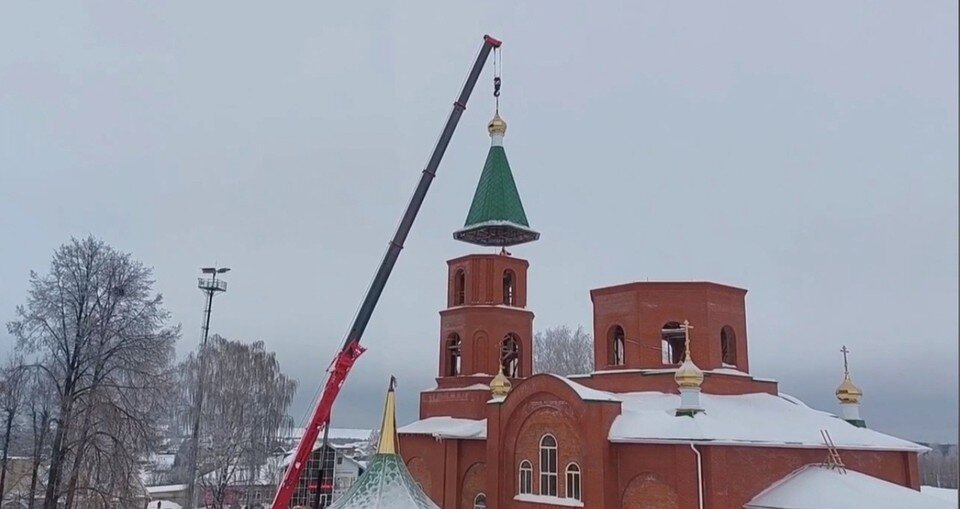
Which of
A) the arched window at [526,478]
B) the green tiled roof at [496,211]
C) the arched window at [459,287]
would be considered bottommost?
the arched window at [526,478]

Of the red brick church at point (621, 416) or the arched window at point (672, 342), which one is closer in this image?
the red brick church at point (621, 416)

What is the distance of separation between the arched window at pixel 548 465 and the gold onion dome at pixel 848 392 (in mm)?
9071

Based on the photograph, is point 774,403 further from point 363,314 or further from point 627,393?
point 363,314

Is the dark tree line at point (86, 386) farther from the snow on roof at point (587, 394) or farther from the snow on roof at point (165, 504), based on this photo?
the snow on roof at point (165, 504)

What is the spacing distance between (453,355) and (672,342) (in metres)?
8.14

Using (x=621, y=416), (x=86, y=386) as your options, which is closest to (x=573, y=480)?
(x=621, y=416)

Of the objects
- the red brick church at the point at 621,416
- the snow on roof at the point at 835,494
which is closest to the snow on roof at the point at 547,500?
the red brick church at the point at 621,416

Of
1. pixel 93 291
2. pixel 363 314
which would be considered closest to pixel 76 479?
pixel 93 291

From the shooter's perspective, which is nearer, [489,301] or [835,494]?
[835,494]

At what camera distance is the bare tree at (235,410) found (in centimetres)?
3139

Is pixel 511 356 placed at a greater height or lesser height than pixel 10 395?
greater

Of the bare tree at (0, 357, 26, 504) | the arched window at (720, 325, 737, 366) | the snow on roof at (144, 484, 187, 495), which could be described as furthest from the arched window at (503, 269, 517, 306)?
the snow on roof at (144, 484, 187, 495)

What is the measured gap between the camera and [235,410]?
32250 mm

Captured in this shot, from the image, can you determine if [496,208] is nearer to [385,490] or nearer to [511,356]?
[511,356]
